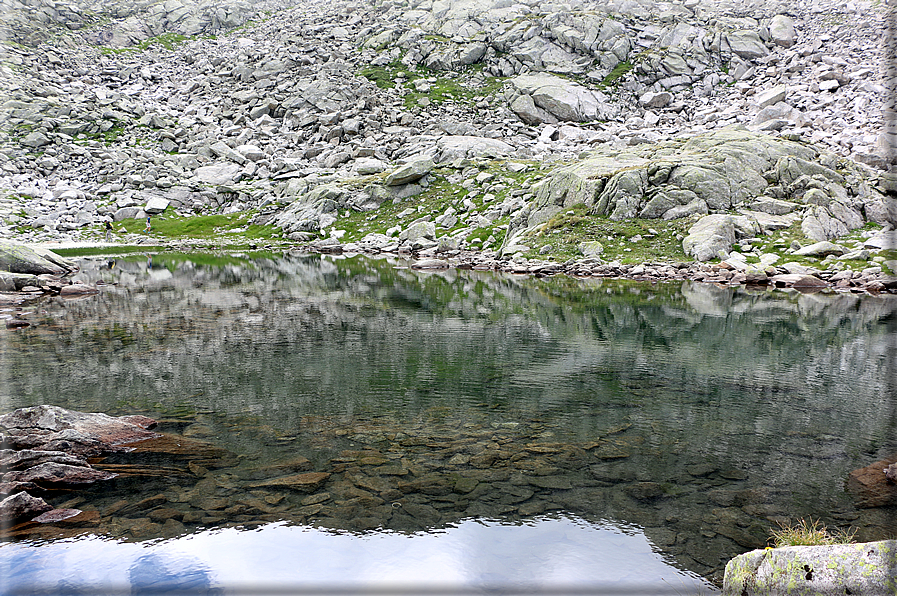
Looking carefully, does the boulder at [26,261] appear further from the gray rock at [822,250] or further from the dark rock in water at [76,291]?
the gray rock at [822,250]

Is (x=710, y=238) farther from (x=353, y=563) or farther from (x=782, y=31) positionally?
(x=782, y=31)

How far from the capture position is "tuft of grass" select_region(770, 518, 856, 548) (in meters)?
6.77

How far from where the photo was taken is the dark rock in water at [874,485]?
941 centimetres

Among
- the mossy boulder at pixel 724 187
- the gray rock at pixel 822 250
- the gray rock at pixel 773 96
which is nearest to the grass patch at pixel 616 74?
the gray rock at pixel 773 96

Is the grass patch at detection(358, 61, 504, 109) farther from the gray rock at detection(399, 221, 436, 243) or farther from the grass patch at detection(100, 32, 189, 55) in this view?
the grass patch at detection(100, 32, 189, 55)

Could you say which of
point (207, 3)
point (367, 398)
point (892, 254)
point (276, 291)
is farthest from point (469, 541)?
point (207, 3)

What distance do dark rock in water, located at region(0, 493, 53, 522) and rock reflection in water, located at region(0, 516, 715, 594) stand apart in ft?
2.38

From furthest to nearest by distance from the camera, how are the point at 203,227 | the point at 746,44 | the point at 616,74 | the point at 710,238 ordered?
the point at 616,74 → the point at 746,44 → the point at 203,227 → the point at 710,238

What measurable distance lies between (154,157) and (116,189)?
12.1 meters

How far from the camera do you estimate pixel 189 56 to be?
470 ft

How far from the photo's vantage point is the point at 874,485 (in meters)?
10.0

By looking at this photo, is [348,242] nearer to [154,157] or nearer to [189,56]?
[154,157]

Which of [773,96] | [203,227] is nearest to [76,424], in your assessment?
[203,227]

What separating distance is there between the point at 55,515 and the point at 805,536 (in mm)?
11578
